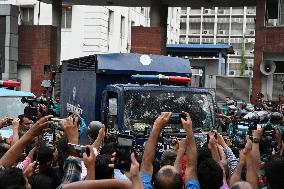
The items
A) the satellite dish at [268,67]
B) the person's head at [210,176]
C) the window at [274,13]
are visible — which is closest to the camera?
the person's head at [210,176]

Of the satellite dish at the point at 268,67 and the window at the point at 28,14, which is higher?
the window at the point at 28,14

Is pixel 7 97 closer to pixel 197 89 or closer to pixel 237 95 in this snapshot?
pixel 197 89

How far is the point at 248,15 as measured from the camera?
101m

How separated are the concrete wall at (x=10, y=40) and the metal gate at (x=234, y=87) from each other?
32.1 ft

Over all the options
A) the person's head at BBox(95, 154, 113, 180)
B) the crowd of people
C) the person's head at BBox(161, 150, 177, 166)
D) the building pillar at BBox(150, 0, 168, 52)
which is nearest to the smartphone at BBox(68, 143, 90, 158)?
the crowd of people

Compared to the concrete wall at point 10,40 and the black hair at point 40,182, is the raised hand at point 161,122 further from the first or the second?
the concrete wall at point 10,40

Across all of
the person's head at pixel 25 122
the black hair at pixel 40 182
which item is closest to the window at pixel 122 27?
the person's head at pixel 25 122

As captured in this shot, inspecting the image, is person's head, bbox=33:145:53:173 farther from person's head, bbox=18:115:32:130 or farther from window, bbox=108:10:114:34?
window, bbox=108:10:114:34

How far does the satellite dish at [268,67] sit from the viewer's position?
1991cm

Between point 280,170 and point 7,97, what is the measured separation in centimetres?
939

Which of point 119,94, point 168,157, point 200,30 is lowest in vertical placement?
point 168,157

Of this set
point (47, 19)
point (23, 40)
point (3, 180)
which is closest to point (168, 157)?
point (3, 180)

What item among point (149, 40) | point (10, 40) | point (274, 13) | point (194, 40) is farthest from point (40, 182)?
point (194, 40)

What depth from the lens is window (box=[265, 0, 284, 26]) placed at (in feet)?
67.0
